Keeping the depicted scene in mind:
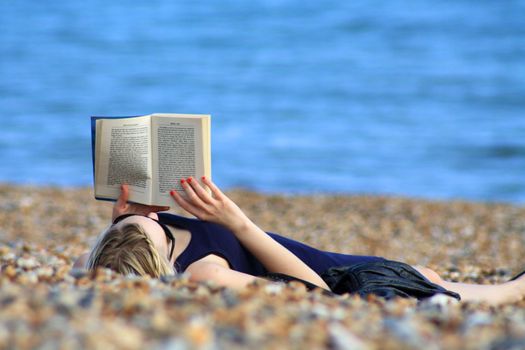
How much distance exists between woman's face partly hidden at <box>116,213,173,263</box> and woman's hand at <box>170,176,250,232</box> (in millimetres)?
158

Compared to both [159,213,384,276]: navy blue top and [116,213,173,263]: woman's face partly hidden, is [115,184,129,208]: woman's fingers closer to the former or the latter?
[116,213,173,263]: woman's face partly hidden

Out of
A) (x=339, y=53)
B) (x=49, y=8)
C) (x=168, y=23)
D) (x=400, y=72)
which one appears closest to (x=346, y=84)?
(x=400, y=72)

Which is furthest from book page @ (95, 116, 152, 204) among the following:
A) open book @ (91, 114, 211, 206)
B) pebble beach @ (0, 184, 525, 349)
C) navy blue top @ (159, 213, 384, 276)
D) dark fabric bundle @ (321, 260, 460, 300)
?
dark fabric bundle @ (321, 260, 460, 300)

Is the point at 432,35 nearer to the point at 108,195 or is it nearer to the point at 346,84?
the point at 346,84

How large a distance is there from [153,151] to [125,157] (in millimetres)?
143

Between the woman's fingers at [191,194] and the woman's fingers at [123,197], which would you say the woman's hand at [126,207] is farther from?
the woman's fingers at [191,194]

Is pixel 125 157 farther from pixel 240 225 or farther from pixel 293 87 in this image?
pixel 293 87

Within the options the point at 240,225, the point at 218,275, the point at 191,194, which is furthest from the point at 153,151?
the point at 218,275

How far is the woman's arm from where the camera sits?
11.2 ft

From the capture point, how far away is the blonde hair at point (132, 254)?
3287 mm

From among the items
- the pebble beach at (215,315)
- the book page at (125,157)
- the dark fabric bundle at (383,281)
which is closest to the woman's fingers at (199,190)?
the book page at (125,157)

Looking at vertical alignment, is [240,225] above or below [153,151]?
below

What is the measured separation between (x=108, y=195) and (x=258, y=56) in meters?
18.5

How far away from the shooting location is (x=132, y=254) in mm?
3301
